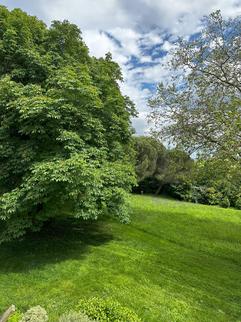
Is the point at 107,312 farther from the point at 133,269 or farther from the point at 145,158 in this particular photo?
the point at 145,158

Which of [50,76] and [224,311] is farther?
[50,76]

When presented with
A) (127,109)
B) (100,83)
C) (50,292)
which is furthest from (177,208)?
(50,292)

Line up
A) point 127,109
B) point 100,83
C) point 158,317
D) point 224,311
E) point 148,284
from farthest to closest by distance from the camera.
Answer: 1. point 127,109
2. point 100,83
3. point 148,284
4. point 224,311
5. point 158,317

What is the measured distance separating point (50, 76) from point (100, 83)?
371 cm

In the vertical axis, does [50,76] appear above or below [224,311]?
above

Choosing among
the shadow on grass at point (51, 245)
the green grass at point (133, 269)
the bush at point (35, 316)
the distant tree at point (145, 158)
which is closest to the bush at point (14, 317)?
the bush at point (35, 316)

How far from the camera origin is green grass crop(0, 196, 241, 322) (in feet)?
47.4

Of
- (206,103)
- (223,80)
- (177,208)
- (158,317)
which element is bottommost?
(158,317)

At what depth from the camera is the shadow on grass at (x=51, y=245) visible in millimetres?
18141

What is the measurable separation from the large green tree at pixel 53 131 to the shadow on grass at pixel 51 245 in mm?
1548

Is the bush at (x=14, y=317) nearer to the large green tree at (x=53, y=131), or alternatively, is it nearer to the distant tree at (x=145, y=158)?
the large green tree at (x=53, y=131)

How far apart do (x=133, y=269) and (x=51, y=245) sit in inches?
201

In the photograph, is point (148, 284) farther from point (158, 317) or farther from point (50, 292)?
point (50, 292)

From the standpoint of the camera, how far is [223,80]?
18781mm
